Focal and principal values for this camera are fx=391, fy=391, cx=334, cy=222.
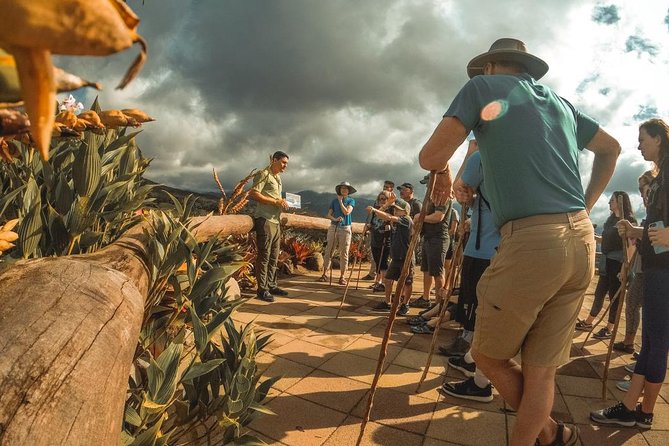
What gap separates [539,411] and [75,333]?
6.08 feet

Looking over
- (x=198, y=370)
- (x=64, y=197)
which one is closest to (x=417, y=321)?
(x=198, y=370)

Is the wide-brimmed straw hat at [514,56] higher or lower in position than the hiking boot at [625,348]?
higher

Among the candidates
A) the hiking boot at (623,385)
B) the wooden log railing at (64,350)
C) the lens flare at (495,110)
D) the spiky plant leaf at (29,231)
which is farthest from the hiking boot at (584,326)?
the spiky plant leaf at (29,231)

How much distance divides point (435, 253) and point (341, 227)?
258 cm

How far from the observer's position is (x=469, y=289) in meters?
3.40

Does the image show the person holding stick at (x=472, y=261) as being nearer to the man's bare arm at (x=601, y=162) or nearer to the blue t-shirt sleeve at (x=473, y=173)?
the blue t-shirt sleeve at (x=473, y=173)

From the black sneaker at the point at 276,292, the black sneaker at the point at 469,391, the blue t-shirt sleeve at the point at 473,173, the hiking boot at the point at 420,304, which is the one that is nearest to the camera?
the black sneaker at the point at 469,391

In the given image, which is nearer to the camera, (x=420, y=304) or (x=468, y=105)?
(x=468, y=105)

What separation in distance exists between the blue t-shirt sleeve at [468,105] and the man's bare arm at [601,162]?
79cm

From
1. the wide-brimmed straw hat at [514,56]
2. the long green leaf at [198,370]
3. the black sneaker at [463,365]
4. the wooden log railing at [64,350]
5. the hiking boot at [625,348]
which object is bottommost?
the black sneaker at [463,365]

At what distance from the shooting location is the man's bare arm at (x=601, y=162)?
81.4 inches

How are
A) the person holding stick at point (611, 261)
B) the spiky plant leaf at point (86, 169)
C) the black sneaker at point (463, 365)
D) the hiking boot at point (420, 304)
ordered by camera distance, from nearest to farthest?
1. the spiky plant leaf at point (86, 169)
2. the black sneaker at point (463, 365)
3. the person holding stick at point (611, 261)
4. the hiking boot at point (420, 304)

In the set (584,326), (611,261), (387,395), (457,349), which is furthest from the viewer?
(584,326)

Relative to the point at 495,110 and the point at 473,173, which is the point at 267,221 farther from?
the point at 495,110
